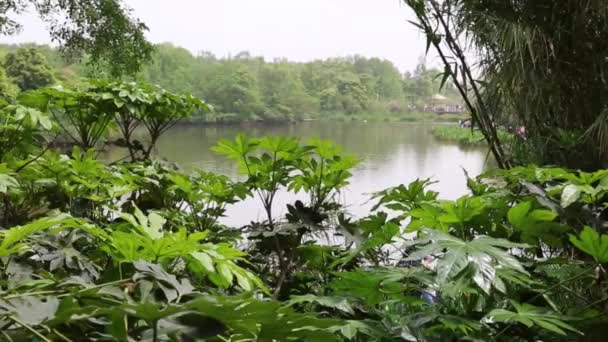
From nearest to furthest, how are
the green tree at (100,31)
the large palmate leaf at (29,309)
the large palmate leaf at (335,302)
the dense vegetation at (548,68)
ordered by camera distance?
the large palmate leaf at (29,309)
the large palmate leaf at (335,302)
the dense vegetation at (548,68)
the green tree at (100,31)

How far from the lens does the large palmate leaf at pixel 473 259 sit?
44 centimetres

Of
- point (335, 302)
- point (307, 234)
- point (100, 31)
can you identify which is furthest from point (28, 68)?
point (335, 302)

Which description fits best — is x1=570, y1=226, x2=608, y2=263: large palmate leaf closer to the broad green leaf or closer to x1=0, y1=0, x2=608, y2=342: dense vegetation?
x1=0, y1=0, x2=608, y2=342: dense vegetation

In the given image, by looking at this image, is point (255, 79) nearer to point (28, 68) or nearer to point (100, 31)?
point (100, 31)

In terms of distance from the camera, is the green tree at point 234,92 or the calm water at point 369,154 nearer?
the calm water at point 369,154

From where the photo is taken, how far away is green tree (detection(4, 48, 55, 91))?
307cm

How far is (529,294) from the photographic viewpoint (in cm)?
54

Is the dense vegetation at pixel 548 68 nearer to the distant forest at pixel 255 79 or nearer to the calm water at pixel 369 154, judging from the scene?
the calm water at pixel 369 154

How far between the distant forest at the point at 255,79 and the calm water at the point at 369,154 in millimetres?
178

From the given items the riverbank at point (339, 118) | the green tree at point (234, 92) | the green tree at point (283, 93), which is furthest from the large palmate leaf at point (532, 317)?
the green tree at point (283, 93)

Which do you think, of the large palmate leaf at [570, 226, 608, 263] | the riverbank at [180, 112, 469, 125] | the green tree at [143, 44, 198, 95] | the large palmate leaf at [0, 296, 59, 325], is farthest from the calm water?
the large palmate leaf at [0, 296, 59, 325]

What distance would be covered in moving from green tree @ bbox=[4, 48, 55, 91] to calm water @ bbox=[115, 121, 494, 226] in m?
0.84

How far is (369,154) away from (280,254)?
2.67 meters

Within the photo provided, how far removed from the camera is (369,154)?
11.5 ft
